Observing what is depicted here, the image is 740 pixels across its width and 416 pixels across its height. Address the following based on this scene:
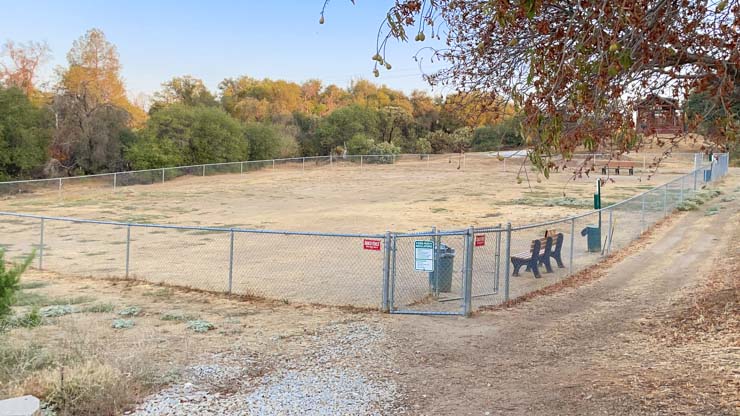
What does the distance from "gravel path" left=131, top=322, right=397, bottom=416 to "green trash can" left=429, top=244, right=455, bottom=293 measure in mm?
3505

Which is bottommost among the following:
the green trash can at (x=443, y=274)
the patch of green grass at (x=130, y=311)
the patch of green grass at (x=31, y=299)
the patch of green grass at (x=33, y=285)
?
the patch of green grass at (x=33, y=285)

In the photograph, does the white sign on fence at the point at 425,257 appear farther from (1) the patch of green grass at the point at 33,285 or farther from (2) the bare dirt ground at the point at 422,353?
(1) the patch of green grass at the point at 33,285

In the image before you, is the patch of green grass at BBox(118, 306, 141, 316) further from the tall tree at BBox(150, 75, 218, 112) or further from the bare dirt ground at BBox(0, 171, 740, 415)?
the tall tree at BBox(150, 75, 218, 112)

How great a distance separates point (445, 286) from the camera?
40.9 feet

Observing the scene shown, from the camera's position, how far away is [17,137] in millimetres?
41625

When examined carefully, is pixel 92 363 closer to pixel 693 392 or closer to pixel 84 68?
pixel 693 392

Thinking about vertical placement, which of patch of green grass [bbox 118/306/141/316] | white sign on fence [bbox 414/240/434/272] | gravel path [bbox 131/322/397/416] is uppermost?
white sign on fence [bbox 414/240/434/272]

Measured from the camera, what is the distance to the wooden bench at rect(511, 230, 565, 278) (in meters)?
14.1

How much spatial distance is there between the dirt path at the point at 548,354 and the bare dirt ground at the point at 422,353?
0.08ft

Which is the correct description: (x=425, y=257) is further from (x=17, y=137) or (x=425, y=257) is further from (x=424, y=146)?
(x=424, y=146)

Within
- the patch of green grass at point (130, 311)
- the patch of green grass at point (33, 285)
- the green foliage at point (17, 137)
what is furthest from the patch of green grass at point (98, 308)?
the green foliage at point (17, 137)

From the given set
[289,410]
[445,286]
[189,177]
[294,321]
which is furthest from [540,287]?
[189,177]

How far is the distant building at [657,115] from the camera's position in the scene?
7.66 m

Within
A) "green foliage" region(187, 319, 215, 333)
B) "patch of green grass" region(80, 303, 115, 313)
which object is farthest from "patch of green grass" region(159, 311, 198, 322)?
"patch of green grass" region(80, 303, 115, 313)
